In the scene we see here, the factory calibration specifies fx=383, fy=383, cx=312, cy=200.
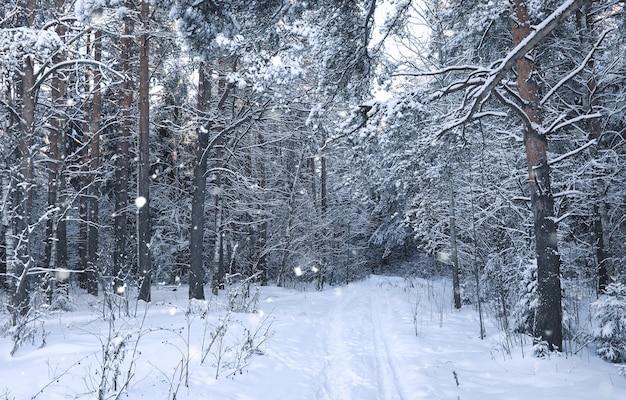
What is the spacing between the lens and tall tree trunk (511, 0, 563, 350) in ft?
22.8

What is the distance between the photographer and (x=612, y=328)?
6570 mm

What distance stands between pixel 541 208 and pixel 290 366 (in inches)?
213

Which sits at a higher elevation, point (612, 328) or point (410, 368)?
point (612, 328)

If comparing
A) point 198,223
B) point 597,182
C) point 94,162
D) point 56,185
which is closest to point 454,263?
point 597,182

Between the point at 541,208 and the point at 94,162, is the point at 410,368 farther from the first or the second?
the point at 94,162

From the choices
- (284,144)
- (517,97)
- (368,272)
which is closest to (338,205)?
(284,144)

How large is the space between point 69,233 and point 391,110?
2393 centimetres

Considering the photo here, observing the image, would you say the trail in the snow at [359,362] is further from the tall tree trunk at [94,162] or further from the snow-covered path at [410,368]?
the tall tree trunk at [94,162]

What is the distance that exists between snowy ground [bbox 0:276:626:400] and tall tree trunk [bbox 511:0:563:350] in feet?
2.06

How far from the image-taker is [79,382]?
4.50m

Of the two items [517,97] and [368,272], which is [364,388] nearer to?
[517,97]

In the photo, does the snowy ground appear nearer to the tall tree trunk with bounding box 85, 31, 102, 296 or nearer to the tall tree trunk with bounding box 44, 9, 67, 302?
the tall tree trunk with bounding box 44, 9, 67, 302

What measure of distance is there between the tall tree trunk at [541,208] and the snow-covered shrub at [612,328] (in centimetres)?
65

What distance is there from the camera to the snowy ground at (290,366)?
459 cm
